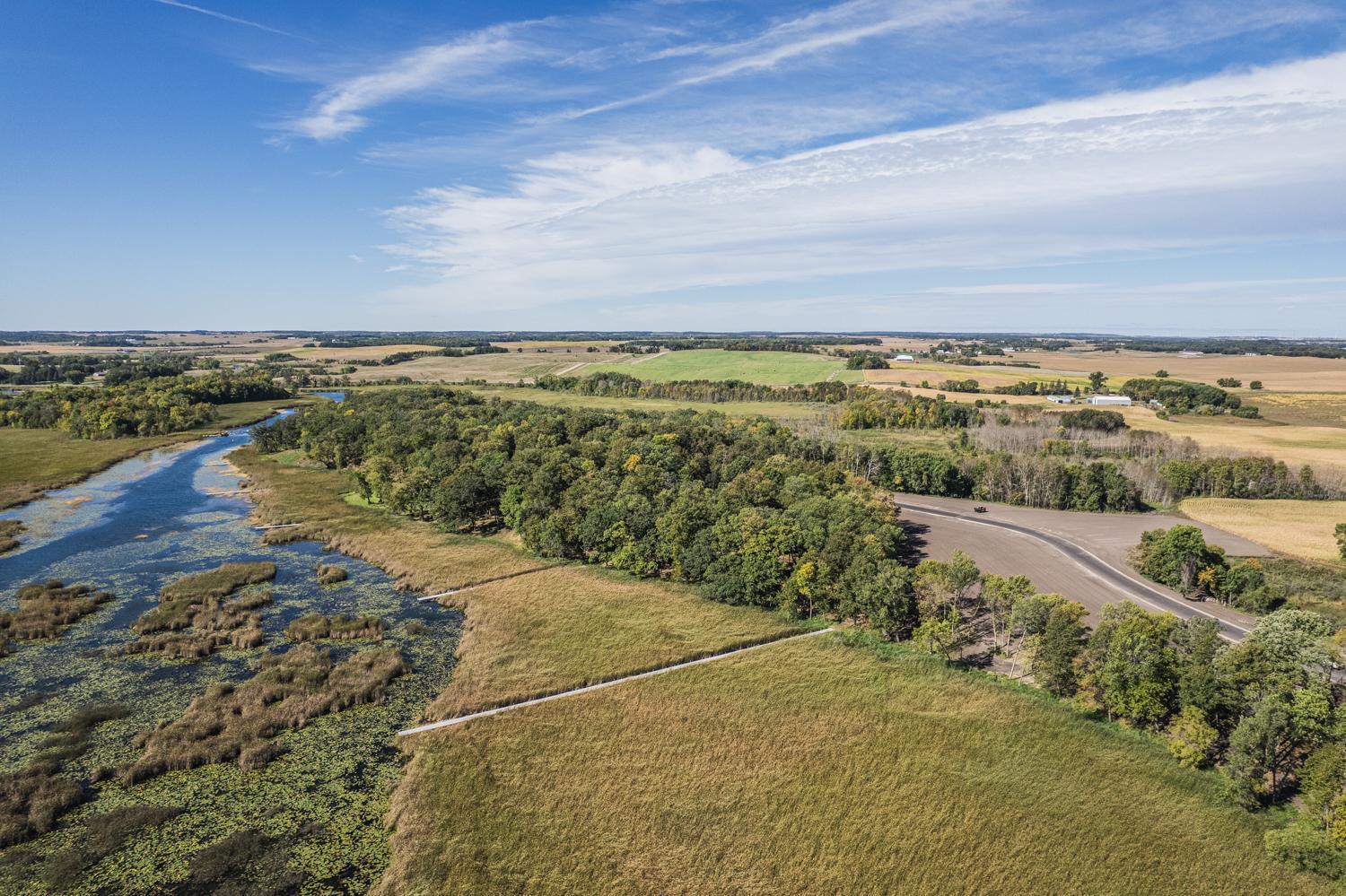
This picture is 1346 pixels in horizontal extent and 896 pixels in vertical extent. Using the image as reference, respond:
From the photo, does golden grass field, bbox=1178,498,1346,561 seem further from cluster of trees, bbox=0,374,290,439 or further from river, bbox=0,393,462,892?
cluster of trees, bbox=0,374,290,439

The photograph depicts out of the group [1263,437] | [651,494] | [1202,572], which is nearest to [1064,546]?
[1202,572]

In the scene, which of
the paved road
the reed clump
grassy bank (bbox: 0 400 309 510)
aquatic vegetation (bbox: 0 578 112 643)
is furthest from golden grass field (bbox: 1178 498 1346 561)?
grassy bank (bbox: 0 400 309 510)

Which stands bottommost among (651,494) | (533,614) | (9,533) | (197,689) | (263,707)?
(263,707)

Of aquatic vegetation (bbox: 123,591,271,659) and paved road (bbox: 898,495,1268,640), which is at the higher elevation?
paved road (bbox: 898,495,1268,640)

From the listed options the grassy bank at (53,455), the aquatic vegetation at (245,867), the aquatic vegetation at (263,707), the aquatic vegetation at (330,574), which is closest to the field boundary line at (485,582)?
the aquatic vegetation at (330,574)

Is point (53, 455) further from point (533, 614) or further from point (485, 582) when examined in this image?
point (533, 614)
